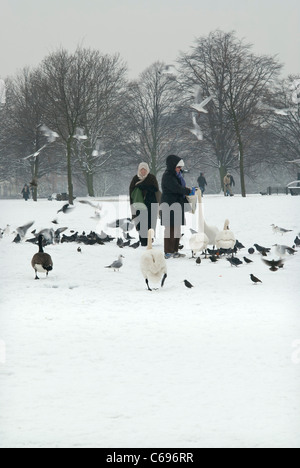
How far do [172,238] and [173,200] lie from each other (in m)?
0.72

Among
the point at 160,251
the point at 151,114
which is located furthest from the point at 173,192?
the point at 151,114

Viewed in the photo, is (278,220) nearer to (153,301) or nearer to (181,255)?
(181,255)

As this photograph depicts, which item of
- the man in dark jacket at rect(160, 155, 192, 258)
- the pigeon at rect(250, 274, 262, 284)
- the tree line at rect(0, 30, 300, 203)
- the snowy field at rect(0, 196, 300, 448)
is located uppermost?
the tree line at rect(0, 30, 300, 203)

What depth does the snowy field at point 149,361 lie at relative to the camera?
383 cm

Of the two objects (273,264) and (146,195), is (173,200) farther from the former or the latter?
(273,264)

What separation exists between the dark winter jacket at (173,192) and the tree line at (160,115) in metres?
20.0

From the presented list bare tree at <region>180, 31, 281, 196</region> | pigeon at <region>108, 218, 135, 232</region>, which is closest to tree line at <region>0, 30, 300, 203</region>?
bare tree at <region>180, 31, 281, 196</region>

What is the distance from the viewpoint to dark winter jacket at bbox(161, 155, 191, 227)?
11.6 metres

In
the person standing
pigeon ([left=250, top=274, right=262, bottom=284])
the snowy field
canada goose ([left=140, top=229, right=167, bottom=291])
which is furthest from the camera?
the person standing

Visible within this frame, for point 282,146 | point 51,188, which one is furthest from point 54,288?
point 51,188

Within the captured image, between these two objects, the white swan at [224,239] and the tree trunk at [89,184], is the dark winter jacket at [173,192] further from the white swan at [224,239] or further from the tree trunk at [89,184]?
the tree trunk at [89,184]

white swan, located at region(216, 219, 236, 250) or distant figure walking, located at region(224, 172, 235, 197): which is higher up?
distant figure walking, located at region(224, 172, 235, 197)

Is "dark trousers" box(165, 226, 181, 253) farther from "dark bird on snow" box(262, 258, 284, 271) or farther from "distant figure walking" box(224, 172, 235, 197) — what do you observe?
"distant figure walking" box(224, 172, 235, 197)

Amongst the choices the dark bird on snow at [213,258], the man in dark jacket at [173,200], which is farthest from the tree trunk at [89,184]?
the dark bird on snow at [213,258]
